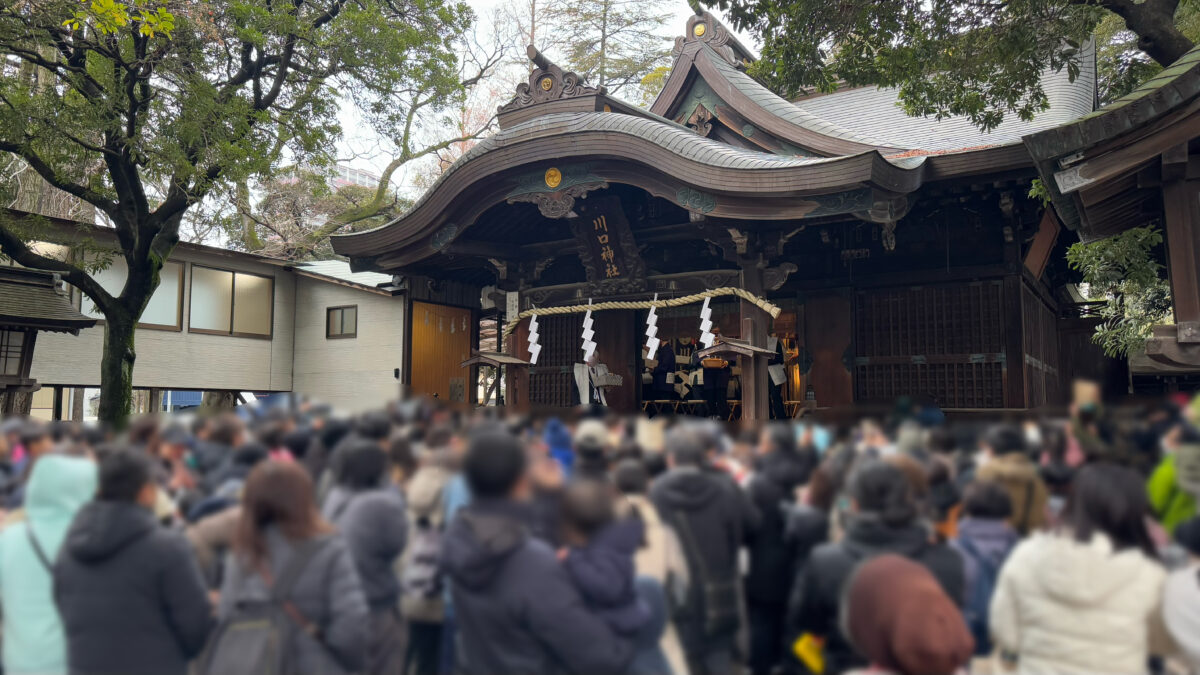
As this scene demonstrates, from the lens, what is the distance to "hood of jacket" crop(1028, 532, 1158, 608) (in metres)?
2.85

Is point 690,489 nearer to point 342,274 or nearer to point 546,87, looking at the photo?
point 546,87

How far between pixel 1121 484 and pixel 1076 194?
4.23 m

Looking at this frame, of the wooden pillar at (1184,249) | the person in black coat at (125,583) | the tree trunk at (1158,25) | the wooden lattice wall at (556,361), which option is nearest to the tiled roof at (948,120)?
the tree trunk at (1158,25)

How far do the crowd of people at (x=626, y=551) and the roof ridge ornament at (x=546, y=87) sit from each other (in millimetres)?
8034

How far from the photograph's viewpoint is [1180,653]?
2830 mm

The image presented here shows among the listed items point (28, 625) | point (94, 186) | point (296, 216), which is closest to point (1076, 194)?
point (28, 625)

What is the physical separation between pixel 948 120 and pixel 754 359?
6265 mm

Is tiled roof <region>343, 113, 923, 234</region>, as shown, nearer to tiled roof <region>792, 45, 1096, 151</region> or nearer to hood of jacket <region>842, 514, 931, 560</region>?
tiled roof <region>792, 45, 1096, 151</region>

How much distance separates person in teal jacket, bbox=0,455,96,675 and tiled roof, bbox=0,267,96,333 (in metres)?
9.71

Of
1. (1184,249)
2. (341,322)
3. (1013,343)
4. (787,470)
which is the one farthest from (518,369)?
(787,470)

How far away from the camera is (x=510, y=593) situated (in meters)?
2.96

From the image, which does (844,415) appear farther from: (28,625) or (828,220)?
(828,220)

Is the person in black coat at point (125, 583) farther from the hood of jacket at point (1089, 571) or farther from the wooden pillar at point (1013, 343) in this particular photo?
the wooden pillar at point (1013, 343)

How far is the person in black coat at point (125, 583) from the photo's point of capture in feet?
10.6
